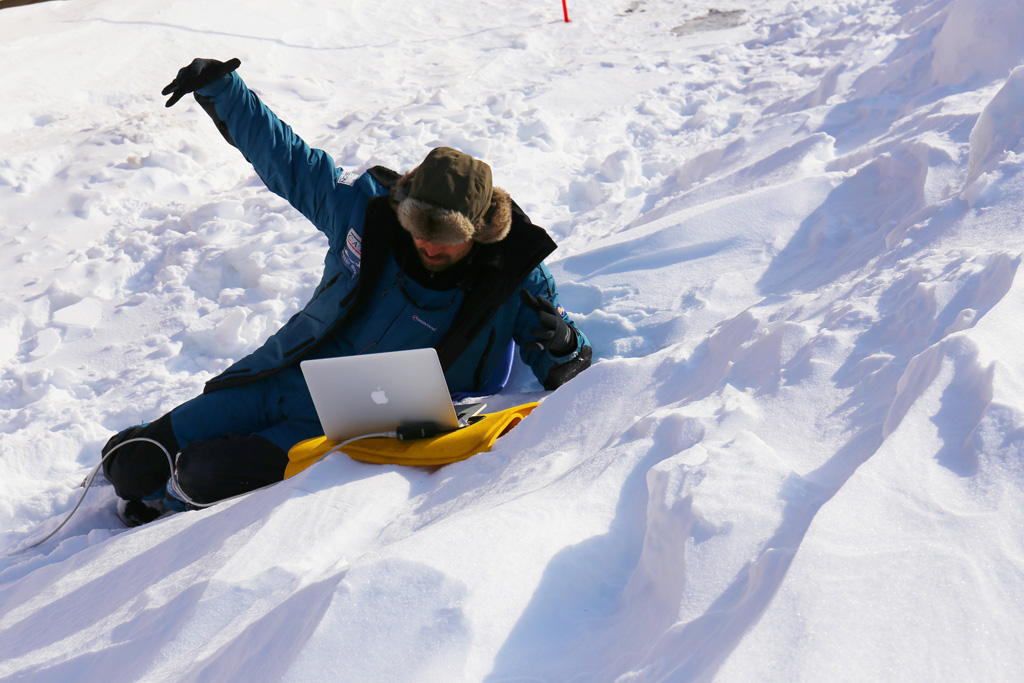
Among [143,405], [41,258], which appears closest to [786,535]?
[143,405]

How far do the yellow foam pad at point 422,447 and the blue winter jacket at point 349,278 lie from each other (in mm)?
394

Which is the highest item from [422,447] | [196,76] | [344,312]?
[196,76]

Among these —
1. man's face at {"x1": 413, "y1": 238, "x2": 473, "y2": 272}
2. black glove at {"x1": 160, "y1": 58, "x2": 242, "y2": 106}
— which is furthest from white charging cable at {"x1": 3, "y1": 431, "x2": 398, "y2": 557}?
black glove at {"x1": 160, "y1": 58, "x2": 242, "y2": 106}

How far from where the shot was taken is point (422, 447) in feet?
7.56

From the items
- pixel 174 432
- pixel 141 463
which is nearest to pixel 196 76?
pixel 174 432

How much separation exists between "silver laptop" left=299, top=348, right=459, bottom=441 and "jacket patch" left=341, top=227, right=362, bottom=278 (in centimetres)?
51

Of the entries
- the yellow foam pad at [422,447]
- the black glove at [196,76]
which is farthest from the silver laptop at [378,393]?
the black glove at [196,76]

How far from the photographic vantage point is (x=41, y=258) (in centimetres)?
426

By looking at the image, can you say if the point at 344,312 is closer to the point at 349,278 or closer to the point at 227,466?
the point at 349,278

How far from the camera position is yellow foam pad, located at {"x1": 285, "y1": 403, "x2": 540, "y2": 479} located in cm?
227

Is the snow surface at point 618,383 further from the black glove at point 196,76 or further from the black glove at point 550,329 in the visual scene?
the black glove at point 196,76

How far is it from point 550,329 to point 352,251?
726 mm

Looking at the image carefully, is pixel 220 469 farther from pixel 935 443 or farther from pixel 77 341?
pixel 935 443

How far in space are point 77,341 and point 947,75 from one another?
439cm
